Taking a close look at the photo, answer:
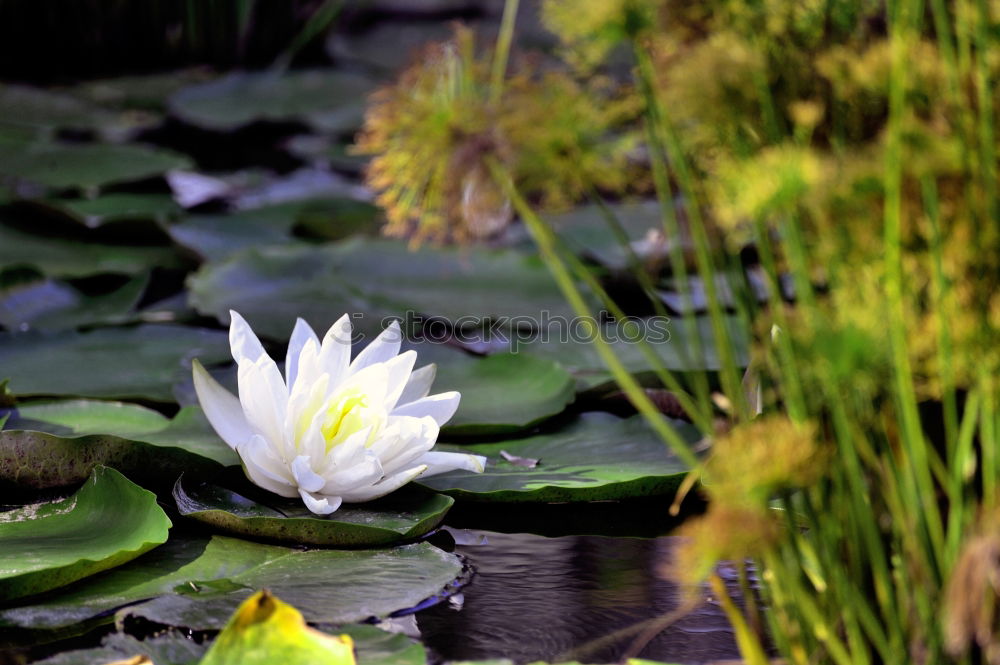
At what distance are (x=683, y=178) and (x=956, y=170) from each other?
0.16 meters

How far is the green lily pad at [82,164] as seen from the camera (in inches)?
98.2

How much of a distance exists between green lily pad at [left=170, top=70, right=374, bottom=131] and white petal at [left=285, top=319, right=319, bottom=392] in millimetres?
2030

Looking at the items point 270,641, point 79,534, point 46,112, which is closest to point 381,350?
point 79,534

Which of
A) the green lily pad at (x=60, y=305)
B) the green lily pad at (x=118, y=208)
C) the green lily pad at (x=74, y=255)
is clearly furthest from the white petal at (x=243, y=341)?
the green lily pad at (x=118, y=208)

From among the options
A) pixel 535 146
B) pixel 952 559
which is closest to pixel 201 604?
pixel 535 146

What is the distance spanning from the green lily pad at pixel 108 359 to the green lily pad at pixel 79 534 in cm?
38

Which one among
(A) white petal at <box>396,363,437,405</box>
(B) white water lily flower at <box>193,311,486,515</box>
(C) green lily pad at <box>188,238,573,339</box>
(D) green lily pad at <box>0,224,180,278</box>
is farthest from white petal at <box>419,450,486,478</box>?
(D) green lily pad at <box>0,224,180,278</box>

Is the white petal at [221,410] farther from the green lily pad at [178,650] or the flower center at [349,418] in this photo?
the green lily pad at [178,650]

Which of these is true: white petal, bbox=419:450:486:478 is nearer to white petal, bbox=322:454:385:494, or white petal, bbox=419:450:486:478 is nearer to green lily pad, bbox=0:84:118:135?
white petal, bbox=322:454:385:494

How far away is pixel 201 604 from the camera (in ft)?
3.02

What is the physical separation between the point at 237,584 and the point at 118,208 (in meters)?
1.61

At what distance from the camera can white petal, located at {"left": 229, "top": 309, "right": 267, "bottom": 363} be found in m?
1.16

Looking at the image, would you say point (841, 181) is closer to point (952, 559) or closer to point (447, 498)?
point (952, 559)

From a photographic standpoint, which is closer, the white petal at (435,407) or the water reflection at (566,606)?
the water reflection at (566,606)
